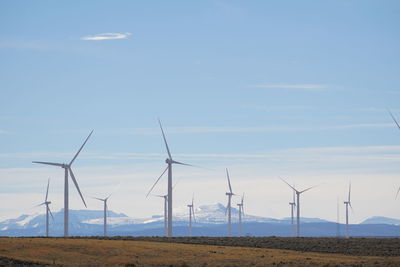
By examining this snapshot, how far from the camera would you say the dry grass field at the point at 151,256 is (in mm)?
97250

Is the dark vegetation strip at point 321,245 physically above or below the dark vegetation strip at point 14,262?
above

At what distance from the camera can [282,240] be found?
14750 cm

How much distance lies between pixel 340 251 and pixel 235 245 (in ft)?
58.8

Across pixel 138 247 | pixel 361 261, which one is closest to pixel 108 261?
pixel 138 247

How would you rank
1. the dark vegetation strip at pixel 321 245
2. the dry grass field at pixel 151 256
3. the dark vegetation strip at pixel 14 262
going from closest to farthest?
the dark vegetation strip at pixel 14 262 → the dry grass field at pixel 151 256 → the dark vegetation strip at pixel 321 245

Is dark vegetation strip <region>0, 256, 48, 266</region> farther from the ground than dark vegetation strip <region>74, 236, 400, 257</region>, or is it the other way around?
dark vegetation strip <region>74, 236, 400, 257</region>

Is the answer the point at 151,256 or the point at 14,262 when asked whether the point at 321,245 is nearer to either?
the point at 151,256

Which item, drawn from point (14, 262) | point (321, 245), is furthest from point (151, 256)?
point (321, 245)

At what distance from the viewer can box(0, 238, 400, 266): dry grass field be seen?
97.2m

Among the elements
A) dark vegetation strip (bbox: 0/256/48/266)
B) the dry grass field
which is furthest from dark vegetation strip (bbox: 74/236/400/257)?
dark vegetation strip (bbox: 0/256/48/266)

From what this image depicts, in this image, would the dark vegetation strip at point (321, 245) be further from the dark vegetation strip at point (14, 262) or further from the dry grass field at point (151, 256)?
the dark vegetation strip at point (14, 262)

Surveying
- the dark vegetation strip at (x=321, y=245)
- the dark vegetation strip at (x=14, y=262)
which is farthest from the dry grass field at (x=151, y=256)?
the dark vegetation strip at (x=321, y=245)

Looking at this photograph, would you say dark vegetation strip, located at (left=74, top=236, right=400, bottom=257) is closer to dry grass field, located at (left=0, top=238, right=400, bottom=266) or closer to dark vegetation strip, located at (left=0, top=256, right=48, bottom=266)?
dry grass field, located at (left=0, top=238, right=400, bottom=266)

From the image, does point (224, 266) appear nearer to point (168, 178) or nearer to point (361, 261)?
point (361, 261)
